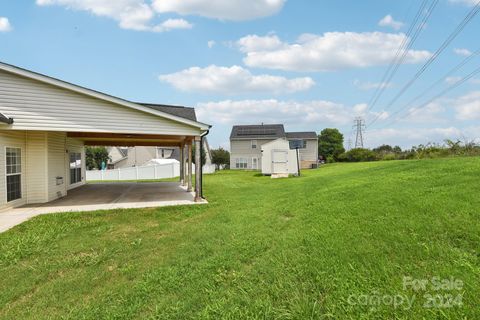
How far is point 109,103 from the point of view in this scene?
9344mm

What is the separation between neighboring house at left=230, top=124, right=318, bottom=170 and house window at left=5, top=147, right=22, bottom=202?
108 feet

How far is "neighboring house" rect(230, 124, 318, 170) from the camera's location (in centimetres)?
4212

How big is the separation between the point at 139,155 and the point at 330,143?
32.9 metres

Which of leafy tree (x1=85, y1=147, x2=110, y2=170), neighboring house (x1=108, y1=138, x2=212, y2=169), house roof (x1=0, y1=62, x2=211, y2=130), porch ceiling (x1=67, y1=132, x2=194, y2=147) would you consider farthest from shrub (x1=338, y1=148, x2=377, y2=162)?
leafy tree (x1=85, y1=147, x2=110, y2=170)

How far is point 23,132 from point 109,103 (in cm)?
325

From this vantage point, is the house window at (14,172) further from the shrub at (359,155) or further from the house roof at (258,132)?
the house roof at (258,132)

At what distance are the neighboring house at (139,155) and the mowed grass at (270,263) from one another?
4125 cm

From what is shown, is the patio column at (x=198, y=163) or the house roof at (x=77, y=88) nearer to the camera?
the house roof at (x=77, y=88)

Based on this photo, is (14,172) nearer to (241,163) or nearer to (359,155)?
(241,163)

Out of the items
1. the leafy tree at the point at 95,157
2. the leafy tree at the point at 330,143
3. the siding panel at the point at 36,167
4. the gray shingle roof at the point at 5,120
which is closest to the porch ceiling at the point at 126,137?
the siding panel at the point at 36,167

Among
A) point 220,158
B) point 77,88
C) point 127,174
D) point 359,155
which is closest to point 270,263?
point 77,88

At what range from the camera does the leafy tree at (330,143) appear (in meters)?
52.3

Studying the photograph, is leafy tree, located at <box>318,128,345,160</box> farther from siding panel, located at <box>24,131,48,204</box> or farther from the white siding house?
siding panel, located at <box>24,131,48,204</box>

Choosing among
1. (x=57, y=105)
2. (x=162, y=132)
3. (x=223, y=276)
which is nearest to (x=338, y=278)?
(x=223, y=276)
